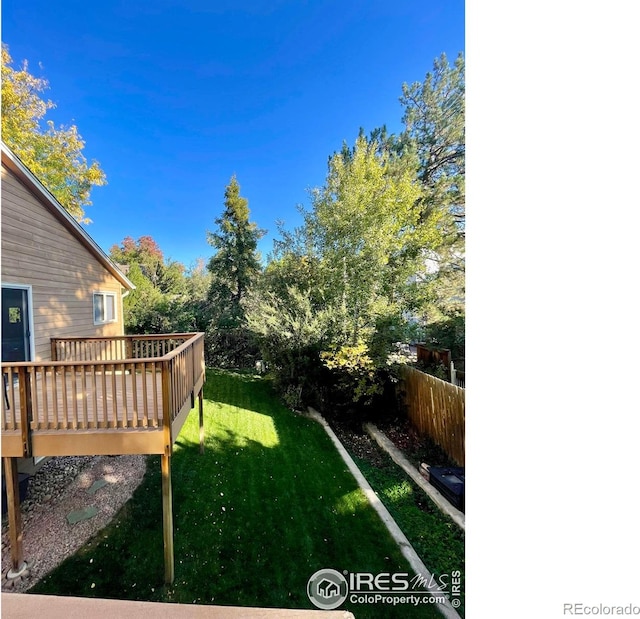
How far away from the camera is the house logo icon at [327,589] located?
8.50ft

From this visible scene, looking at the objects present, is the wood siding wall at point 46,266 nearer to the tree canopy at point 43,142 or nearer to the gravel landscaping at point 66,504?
the gravel landscaping at point 66,504

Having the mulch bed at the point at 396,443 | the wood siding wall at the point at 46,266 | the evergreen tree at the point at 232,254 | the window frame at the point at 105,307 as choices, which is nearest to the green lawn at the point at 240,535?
the mulch bed at the point at 396,443

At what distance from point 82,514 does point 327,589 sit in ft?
9.98

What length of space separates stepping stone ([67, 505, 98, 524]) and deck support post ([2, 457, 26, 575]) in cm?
53

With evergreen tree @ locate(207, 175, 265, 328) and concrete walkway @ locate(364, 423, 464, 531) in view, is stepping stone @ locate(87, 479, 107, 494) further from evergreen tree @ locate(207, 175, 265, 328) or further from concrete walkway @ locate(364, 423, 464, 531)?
evergreen tree @ locate(207, 175, 265, 328)

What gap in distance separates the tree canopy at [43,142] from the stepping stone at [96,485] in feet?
26.5

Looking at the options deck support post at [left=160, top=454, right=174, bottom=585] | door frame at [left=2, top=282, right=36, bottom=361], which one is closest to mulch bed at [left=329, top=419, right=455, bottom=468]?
deck support post at [left=160, top=454, right=174, bottom=585]

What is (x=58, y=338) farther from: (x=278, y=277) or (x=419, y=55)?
(x=419, y=55)

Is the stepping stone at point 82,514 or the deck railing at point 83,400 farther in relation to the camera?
the stepping stone at point 82,514

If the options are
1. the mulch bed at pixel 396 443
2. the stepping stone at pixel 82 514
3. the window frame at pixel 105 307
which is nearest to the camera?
the stepping stone at pixel 82 514

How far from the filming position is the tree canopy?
7.47 meters

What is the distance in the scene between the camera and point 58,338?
4.72 meters
